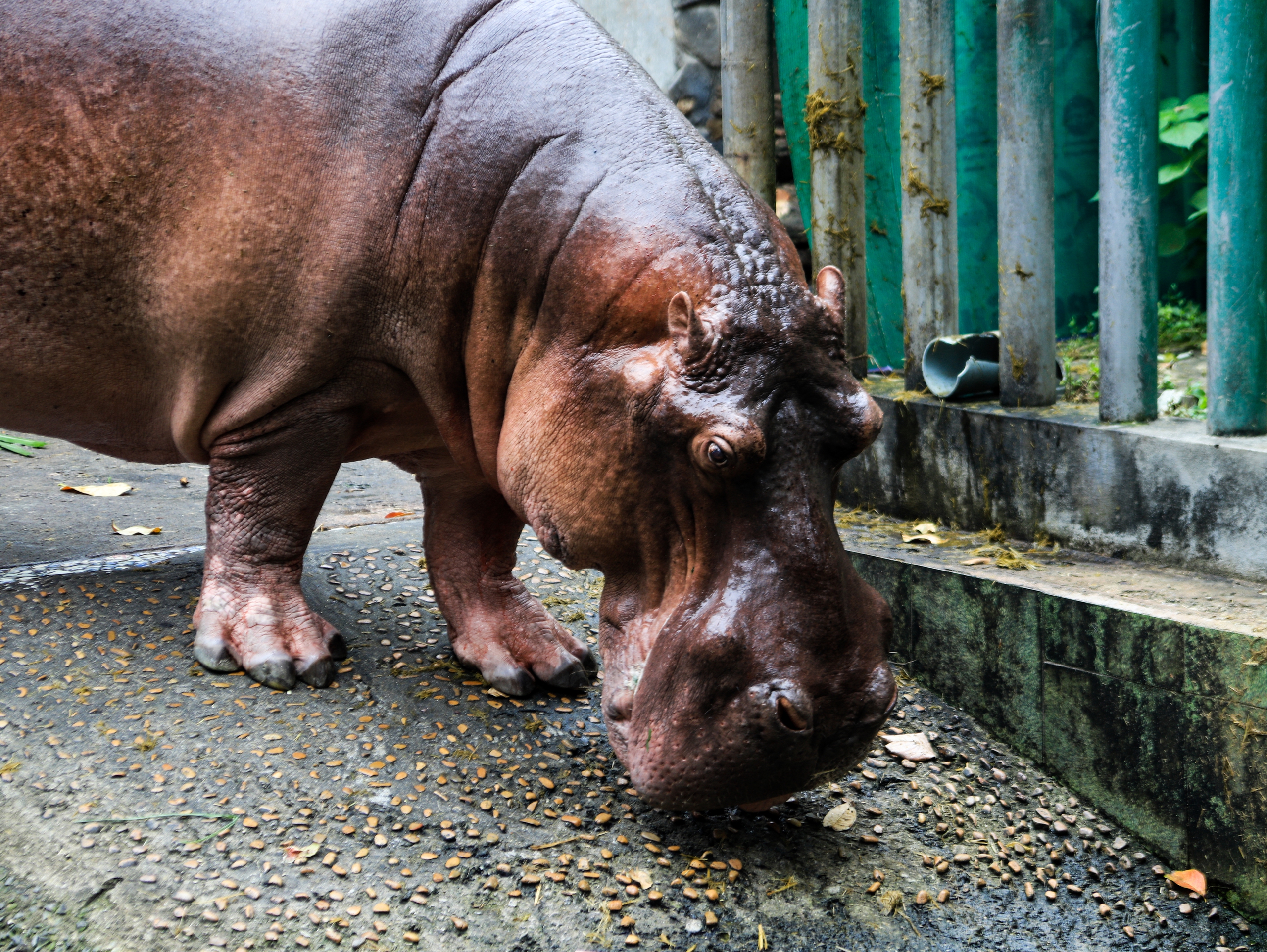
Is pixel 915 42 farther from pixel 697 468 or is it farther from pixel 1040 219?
pixel 697 468

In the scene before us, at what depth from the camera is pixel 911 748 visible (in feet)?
10.8

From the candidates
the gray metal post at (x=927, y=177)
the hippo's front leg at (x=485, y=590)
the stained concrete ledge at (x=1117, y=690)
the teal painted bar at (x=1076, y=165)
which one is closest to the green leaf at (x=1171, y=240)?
the teal painted bar at (x=1076, y=165)

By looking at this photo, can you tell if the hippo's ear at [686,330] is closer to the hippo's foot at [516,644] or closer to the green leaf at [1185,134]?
the hippo's foot at [516,644]

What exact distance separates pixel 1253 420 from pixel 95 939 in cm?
306

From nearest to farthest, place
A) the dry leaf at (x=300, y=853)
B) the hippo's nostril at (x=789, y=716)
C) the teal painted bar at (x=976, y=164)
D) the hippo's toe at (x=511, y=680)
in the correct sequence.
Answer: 1. the hippo's nostril at (x=789, y=716)
2. the dry leaf at (x=300, y=853)
3. the hippo's toe at (x=511, y=680)
4. the teal painted bar at (x=976, y=164)

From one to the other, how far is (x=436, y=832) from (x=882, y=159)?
12.5 feet

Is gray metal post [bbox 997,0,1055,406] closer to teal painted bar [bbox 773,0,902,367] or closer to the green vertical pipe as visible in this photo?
the green vertical pipe

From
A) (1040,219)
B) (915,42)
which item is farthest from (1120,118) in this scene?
(915,42)

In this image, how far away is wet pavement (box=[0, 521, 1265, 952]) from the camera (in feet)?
7.52

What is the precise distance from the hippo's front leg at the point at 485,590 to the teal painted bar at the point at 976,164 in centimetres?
308

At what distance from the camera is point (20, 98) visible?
2.81m

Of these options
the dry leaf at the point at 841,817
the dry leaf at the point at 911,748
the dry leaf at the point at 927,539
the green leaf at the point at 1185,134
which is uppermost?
the green leaf at the point at 1185,134

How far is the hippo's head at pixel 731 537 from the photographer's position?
2273 millimetres

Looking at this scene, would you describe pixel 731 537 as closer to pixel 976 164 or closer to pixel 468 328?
pixel 468 328
